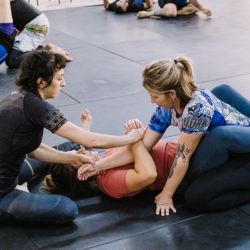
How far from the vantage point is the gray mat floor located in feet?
6.32

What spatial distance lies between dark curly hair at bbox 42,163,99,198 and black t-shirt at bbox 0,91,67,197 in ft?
0.99

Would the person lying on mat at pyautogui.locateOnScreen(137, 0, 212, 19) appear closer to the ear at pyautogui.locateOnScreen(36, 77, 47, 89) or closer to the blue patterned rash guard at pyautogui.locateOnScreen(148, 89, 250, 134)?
the blue patterned rash guard at pyautogui.locateOnScreen(148, 89, 250, 134)

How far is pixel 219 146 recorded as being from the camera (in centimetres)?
201

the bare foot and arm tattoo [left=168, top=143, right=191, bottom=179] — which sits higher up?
arm tattoo [left=168, top=143, right=191, bottom=179]

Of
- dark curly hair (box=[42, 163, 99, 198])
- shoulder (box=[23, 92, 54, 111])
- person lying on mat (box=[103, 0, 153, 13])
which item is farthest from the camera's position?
person lying on mat (box=[103, 0, 153, 13])

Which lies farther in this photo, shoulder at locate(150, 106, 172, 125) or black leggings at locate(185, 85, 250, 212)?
shoulder at locate(150, 106, 172, 125)

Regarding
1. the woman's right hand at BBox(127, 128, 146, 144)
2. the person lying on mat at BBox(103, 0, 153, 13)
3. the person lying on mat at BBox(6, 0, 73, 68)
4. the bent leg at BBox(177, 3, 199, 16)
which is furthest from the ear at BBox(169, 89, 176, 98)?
the person lying on mat at BBox(103, 0, 153, 13)

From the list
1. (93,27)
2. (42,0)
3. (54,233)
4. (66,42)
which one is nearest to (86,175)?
(54,233)

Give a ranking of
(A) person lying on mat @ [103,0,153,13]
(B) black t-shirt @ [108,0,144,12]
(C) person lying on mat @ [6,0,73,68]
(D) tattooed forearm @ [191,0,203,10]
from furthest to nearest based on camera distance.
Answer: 1. (B) black t-shirt @ [108,0,144,12]
2. (A) person lying on mat @ [103,0,153,13]
3. (D) tattooed forearm @ [191,0,203,10]
4. (C) person lying on mat @ [6,0,73,68]

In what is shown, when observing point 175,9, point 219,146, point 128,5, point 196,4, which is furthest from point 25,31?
point 128,5

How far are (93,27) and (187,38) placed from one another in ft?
6.28

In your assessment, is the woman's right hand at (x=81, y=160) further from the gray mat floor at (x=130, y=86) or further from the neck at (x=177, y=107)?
the neck at (x=177, y=107)

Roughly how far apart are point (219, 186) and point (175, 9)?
618 centimetres

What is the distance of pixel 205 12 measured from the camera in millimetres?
7371
